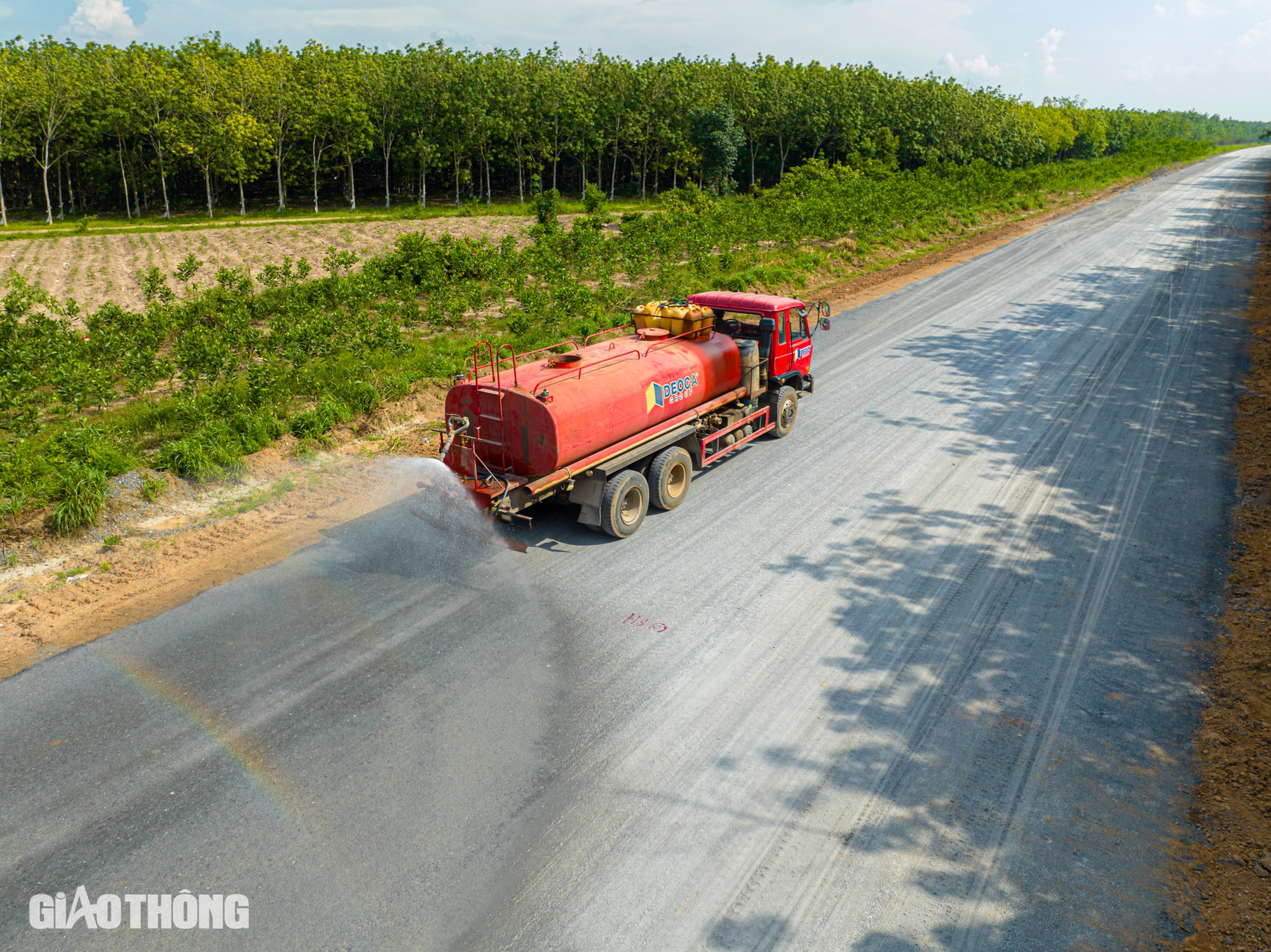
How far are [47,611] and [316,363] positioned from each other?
906 centimetres

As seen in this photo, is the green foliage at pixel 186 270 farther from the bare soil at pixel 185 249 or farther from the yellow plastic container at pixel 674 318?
the yellow plastic container at pixel 674 318

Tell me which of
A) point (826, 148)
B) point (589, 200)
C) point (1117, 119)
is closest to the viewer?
point (589, 200)

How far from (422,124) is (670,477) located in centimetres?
5835

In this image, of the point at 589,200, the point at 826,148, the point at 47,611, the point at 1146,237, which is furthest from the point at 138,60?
the point at 1146,237

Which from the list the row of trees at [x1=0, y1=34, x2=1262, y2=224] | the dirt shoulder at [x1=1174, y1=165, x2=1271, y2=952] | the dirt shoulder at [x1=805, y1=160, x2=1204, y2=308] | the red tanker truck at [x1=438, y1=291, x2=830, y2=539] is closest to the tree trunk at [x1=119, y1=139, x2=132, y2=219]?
the row of trees at [x1=0, y1=34, x2=1262, y2=224]

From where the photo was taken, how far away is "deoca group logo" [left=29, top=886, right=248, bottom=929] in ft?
19.0

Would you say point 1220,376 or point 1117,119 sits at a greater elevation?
point 1117,119

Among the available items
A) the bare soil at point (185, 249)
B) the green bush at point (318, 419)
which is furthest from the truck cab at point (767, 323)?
the bare soil at point (185, 249)

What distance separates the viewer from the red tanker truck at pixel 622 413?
10.7 m

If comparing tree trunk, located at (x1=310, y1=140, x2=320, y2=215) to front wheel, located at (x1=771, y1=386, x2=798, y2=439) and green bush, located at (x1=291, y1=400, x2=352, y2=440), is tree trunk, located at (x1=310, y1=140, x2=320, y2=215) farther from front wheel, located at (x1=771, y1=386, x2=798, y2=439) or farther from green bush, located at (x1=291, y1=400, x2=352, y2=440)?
front wheel, located at (x1=771, y1=386, x2=798, y2=439)

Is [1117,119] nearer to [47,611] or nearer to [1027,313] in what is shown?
[1027,313]

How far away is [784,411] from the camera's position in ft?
51.0

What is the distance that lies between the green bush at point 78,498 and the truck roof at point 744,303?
10.8m

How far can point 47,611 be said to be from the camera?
9.58 meters
